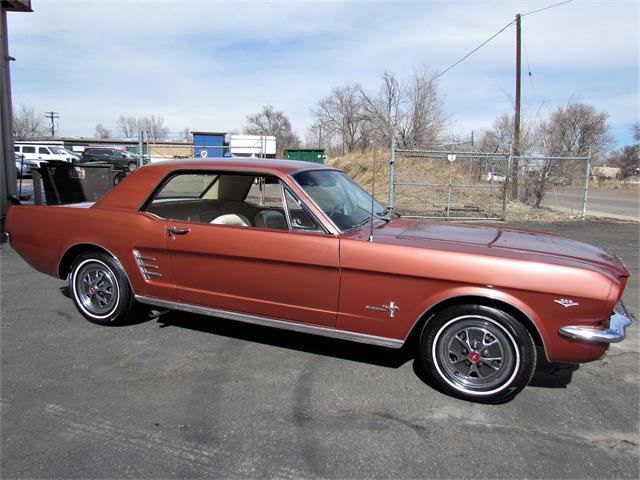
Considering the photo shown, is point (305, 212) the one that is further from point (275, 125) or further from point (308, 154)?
point (275, 125)

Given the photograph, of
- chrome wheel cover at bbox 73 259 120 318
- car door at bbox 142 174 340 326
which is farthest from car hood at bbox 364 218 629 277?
chrome wheel cover at bbox 73 259 120 318

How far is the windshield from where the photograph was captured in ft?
11.8

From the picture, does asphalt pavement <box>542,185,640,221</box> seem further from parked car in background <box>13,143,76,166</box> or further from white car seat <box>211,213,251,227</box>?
parked car in background <box>13,143,76,166</box>

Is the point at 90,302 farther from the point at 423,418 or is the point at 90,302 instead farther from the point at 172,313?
the point at 423,418

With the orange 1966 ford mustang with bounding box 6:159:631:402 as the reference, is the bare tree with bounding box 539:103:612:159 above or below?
above

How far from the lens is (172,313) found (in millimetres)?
4738

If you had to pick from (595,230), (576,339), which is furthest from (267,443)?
(595,230)

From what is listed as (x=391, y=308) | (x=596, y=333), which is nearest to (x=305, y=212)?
(x=391, y=308)

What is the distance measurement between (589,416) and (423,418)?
111cm

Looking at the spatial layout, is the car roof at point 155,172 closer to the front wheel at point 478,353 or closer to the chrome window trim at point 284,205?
the chrome window trim at point 284,205

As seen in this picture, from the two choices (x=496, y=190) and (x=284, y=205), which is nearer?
(x=284, y=205)

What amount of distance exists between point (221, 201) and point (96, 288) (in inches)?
57.3

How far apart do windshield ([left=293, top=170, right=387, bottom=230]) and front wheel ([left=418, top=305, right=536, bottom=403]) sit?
1.06m

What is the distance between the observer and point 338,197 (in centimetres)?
391
